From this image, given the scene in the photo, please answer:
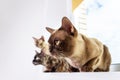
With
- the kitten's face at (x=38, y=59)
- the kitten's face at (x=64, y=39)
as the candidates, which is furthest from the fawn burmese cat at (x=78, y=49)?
the kitten's face at (x=38, y=59)

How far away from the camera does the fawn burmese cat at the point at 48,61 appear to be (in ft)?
4.69

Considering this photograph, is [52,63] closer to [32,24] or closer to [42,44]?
[42,44]

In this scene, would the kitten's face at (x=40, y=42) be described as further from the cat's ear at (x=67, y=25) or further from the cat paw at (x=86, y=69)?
the cat paw at (x=86, y=69)

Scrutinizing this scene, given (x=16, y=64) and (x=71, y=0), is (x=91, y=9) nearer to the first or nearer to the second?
(x=71, y=0)

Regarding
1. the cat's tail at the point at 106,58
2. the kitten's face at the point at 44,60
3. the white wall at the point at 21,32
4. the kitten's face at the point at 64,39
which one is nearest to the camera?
the cat's tail at the point at 106,58

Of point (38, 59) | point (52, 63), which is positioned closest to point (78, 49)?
point (52, 63)

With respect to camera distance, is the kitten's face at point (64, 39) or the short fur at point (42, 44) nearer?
the kitten's face at point (64, 39)

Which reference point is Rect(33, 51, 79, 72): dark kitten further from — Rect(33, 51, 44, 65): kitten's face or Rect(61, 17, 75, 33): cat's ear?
Rect(61, 17, 75, 33): cat's ear

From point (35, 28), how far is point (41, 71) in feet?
1.14

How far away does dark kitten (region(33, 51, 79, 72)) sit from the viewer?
1.42 metres

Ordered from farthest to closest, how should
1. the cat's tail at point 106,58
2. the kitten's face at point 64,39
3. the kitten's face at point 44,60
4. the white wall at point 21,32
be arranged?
the white wall at point 21,32, the kitten's face at point 44,60, the kitten's face at point 64,39, the cat's tail at point 106,58

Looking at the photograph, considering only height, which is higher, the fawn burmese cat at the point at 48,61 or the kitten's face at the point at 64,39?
the kitten's face at the point at 64,39

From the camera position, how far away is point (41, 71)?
1554 mm

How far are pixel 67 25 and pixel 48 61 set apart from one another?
299 millimetres
